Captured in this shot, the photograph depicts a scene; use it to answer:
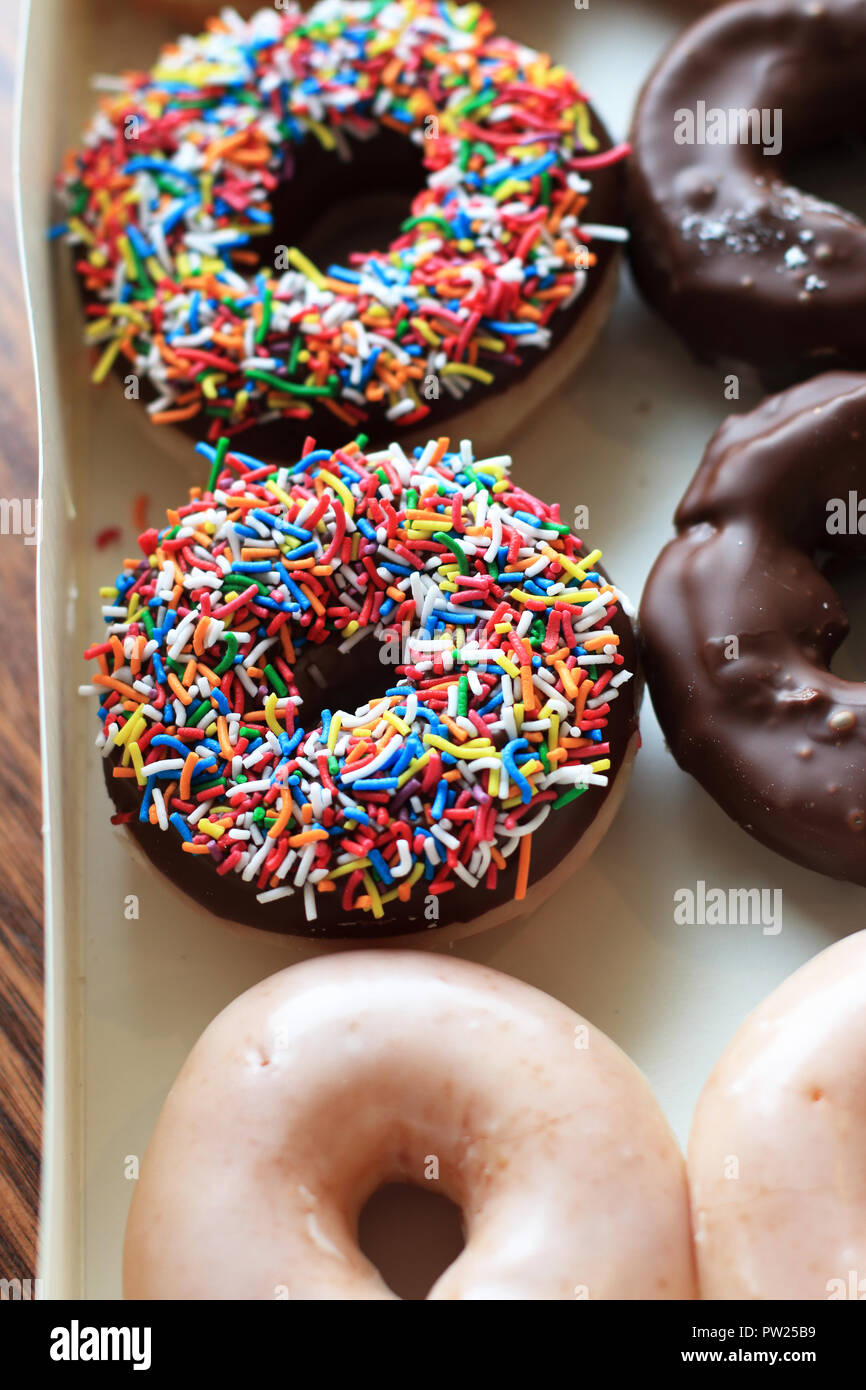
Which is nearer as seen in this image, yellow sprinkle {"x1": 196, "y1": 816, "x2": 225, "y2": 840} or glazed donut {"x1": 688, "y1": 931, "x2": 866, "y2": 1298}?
glazed donut {"x1": 688, "y1": 931, "x2": 866, "y2": 1298}

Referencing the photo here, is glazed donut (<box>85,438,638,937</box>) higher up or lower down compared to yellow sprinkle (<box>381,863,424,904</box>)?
higher up

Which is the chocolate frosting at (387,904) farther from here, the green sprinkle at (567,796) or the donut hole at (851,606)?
the donut hole at (851,606)

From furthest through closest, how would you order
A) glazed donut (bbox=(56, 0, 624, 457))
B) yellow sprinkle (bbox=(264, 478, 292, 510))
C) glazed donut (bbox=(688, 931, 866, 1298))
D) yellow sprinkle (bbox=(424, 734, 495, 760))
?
glazed donut (bbox=(56, 0, 624, 457)) → yellow sprinkle (bbox=(264, 478, 292, 510)) → yellow sprinkle (bbox=(424, 734, 495, 760)) → glazed donut (bbox=(688, 931, 866, 1298))

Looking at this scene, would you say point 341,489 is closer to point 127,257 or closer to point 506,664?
point 506,664

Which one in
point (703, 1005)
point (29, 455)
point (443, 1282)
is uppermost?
point (29, 455)

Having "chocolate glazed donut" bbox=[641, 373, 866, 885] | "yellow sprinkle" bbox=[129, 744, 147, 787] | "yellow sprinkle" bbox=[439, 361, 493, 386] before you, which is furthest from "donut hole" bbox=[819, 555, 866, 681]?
"yellow sprinkle" bbox=[129, 744, 147, 787]

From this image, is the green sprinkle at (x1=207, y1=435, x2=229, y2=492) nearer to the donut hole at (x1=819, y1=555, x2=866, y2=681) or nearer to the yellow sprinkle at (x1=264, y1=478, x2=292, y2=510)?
the yellow sprinkle at (x1=264, y1=478, x2=292, y2=510)

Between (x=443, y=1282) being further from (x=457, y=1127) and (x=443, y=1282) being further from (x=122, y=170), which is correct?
(x=122, y=170)

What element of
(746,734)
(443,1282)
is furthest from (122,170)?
(443,1282)
